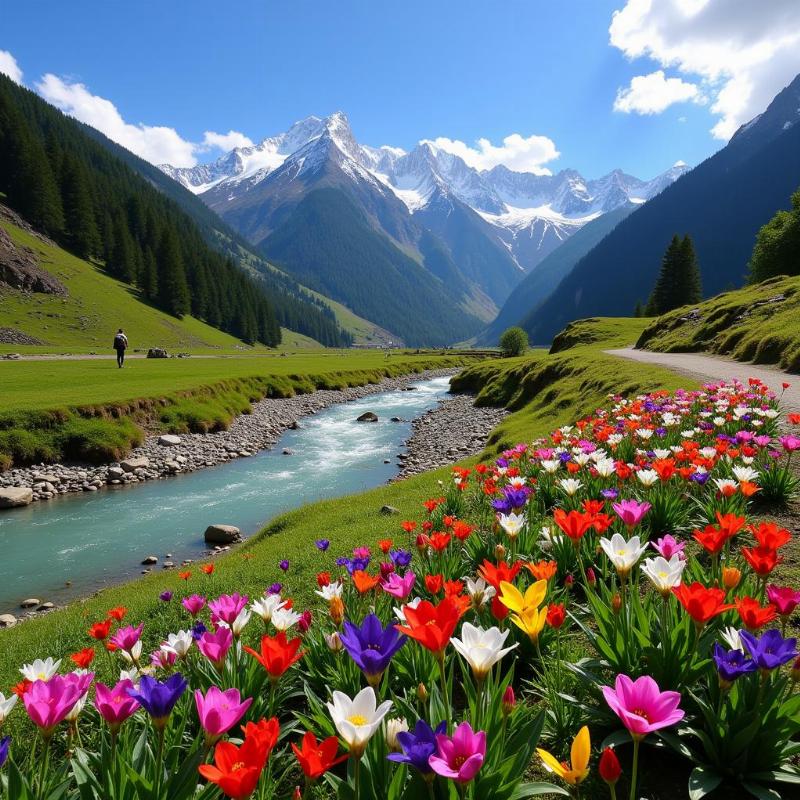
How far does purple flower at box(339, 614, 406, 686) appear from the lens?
7.17 ft

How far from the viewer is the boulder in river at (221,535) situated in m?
15.2

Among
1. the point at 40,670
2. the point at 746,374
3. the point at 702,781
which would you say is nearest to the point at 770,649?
the point at 702,781

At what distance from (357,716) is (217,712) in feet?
1.77

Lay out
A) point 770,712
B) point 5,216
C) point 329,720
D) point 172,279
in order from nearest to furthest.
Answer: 1. point 770,712
2. point 329,720
3. point 5,216
4. point 172,279

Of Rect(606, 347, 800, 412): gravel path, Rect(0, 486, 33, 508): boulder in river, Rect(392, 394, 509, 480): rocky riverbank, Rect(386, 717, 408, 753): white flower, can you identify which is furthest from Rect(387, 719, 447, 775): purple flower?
Rect(0, 486, 33, 508): boulder in river

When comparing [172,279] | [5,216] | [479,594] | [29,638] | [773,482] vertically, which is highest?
[5,216]

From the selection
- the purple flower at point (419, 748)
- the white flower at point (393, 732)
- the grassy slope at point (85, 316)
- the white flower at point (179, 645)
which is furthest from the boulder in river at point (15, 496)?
the grassy slope at point (85, 316)

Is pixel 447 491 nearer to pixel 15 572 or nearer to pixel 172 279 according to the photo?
pixel 15 572

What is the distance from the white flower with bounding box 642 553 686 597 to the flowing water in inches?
529

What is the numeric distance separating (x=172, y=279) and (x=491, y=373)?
77.7 metres

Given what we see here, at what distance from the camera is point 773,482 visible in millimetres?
6688

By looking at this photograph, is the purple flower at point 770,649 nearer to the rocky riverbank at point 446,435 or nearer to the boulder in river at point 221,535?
the boulder in river at point 221,535

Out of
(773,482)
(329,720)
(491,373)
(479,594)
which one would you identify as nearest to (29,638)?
(329,720)

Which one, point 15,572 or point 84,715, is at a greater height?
point 84,715
